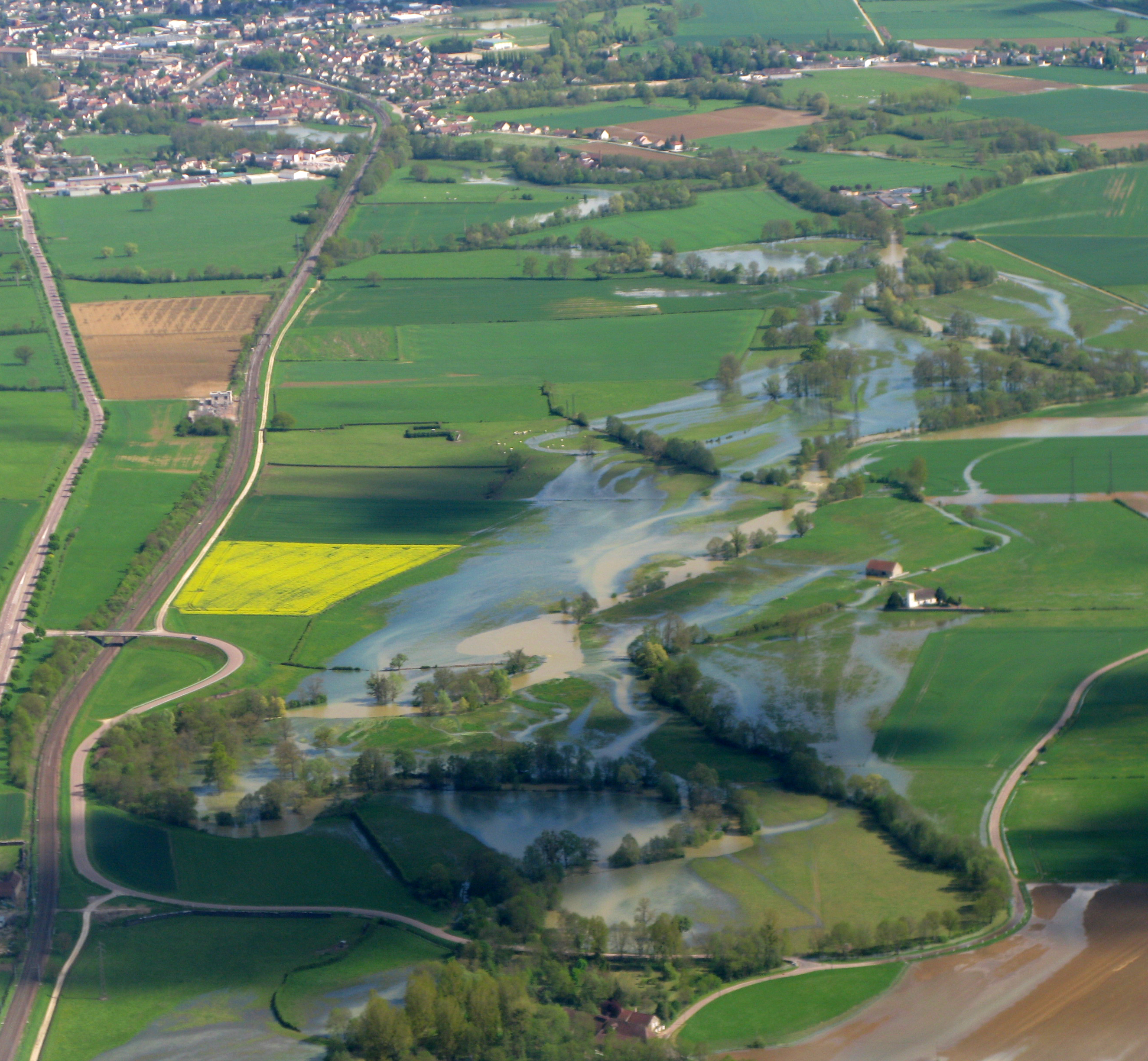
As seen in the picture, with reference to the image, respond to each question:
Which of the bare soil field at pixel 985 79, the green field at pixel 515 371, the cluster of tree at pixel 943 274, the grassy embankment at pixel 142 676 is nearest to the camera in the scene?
the grassy embankment at pixel 142 676

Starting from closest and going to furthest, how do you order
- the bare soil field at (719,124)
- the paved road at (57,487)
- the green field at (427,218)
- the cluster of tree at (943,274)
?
the paved road at (57,487)
the cluster of tree at (943,274)
the green field at (427,218)
the bare soil field at (719,124)

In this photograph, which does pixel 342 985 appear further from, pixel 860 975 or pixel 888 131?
pixel 888 131

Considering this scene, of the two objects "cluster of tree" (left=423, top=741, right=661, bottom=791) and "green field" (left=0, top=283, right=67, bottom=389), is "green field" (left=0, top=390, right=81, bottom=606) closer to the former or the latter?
"green field" (left=0, top=283, right=67, bottom=389)

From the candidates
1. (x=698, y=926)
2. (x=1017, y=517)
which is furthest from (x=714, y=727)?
(x=1017, y=517)

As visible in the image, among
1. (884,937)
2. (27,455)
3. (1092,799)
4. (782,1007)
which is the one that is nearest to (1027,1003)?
(884,937)

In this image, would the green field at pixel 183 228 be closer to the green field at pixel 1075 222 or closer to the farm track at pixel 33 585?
the farm track at pixel 33 585

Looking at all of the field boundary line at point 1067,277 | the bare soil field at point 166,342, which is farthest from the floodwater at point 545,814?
the field boundary line at point 1067,277

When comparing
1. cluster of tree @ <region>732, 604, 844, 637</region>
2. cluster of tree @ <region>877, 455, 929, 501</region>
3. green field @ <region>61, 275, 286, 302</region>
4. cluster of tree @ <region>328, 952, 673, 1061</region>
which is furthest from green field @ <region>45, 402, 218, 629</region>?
cluster of tree @ <region>877, 455, 929, 501</region>
